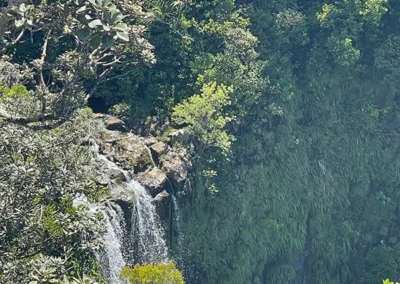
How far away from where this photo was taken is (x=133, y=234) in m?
23.0

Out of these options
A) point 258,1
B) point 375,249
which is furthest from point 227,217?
point 258,1

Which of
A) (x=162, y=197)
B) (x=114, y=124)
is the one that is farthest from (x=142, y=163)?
(x=114, y=124)

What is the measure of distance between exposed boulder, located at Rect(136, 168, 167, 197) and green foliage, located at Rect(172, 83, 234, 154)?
3.28 m

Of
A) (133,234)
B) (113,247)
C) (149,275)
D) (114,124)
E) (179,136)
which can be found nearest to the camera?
(149,275)

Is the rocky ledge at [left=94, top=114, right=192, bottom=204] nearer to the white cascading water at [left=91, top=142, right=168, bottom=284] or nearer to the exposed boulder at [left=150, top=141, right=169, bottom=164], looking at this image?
the exposed boulder at [left=150, top=141, right=169, bottom=164]

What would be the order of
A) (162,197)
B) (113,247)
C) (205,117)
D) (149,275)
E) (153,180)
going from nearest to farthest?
(149,275) → (113,247) → (153,180) → (162,197) → (205,117)

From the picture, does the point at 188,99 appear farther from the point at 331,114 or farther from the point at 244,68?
the point at 331,114

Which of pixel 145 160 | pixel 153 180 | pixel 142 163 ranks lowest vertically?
pixel 153 180

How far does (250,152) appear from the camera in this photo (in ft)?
103

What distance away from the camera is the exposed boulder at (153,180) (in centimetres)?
2392

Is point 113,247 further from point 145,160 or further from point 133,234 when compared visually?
point 145,160

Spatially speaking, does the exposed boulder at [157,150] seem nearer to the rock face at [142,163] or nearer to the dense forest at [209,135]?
the rock face at [142,163]

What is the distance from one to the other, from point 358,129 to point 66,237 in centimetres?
2445

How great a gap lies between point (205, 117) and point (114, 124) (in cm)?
405
